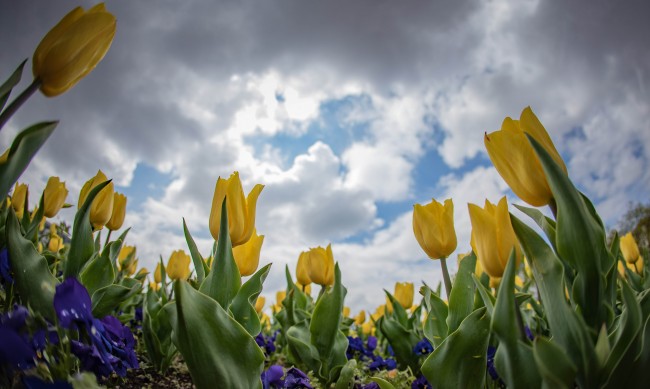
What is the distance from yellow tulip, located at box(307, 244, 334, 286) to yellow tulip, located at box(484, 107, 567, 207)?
2341 millimetres

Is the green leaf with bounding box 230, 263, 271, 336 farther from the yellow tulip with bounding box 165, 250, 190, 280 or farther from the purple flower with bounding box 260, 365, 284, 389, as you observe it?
the yellow tulip with bounding box 165, 250, 190, 280

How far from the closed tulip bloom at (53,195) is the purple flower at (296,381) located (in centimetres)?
235

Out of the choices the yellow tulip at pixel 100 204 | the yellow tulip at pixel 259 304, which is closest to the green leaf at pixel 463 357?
the yellow tulip at pixel 100 204

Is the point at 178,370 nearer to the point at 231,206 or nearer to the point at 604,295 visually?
the point at 231,206

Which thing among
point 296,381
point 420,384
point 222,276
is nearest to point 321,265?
point 420,384

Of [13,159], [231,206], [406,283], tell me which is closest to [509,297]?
[231,206]

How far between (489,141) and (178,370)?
11.0ft

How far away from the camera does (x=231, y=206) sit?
210 centimetres

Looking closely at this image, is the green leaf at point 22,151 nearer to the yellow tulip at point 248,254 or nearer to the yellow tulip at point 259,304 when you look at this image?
the yellow tulip at point 248,254

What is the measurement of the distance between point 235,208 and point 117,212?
60.0 inches

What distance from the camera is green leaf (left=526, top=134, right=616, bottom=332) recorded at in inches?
55.2

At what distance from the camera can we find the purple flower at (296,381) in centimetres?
227

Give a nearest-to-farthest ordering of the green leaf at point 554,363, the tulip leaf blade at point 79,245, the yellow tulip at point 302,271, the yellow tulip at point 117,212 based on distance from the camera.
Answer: the green leaf at point 554,363 < the tulip leaf blade at point 79,245 < the yellow tulip at point 117,212 < the yellow tulip at point 302,271

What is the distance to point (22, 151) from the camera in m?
1.45
